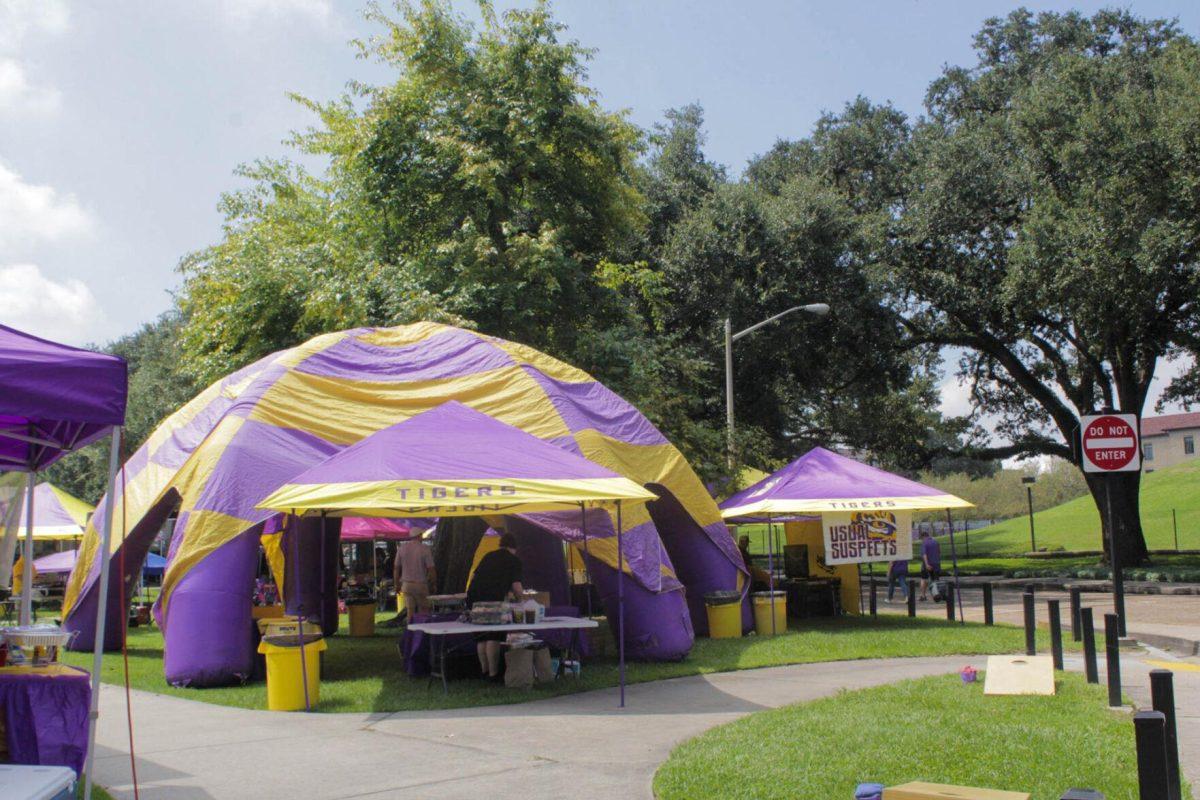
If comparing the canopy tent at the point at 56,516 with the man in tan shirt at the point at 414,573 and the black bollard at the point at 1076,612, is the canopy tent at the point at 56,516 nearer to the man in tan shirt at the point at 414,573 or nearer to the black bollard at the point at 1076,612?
the man in tan shirt at the point at 414,573

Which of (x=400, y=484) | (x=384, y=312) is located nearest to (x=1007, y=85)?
(x=384, y=312)

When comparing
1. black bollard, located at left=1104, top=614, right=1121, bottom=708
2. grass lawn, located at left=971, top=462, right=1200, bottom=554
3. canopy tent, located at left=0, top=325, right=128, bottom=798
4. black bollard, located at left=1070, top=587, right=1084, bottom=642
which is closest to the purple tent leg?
canopy tent, located at left=0, top=325, right=128, bottom=798

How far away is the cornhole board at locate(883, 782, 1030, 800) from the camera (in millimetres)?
5402

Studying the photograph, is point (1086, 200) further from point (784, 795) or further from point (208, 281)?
point (784, 795)

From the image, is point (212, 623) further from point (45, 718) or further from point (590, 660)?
point (45, 718)

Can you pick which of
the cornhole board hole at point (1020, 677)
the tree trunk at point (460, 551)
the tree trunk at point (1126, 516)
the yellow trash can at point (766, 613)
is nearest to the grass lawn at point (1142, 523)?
the tree trunk at point (1126, 516)

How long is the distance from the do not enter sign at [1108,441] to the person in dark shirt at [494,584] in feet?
22.8

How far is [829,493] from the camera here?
61.9 feet

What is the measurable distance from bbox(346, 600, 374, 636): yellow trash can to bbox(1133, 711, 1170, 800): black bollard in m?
17.2

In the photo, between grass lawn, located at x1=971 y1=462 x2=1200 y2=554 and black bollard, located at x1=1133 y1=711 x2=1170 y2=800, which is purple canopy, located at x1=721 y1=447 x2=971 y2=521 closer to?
black bollard, located at x1=1133 y1=711 x2=1170 y2=800

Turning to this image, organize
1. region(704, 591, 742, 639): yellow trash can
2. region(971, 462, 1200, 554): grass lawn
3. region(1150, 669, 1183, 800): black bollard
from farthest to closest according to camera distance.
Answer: region(971, 462, 1200, 554): grass lawn → region(704, 591, 742, 639): yellow trash can → region(1150, 669, 1183, 800): black bollard

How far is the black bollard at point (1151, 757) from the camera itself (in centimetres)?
518

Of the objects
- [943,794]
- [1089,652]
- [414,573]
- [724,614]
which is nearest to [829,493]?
[724,614]

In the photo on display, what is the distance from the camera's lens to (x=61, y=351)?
6.62 m
